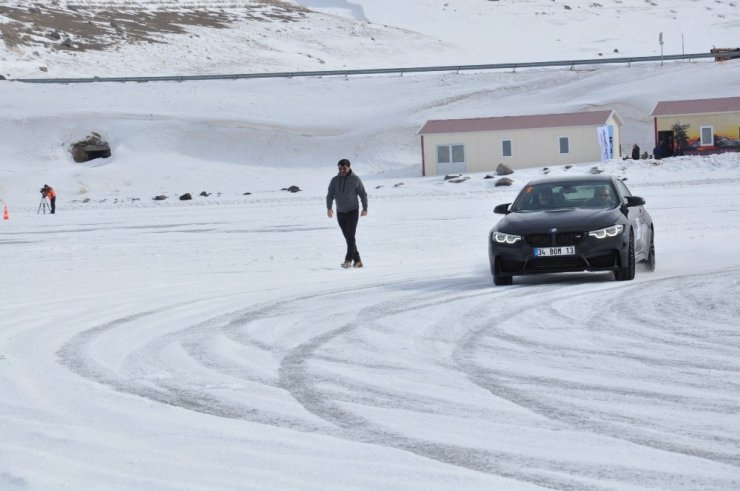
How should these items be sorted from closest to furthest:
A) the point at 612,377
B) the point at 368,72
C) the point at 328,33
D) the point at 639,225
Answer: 1. the point at 612,377
2. the point at 639,225
3. the point at 368,72
4. the point at 328,33

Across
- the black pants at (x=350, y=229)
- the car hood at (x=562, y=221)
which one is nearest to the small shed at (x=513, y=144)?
the black pants at (x=350, y=229)

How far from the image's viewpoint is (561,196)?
54.5 ft

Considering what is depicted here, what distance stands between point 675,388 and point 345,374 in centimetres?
225

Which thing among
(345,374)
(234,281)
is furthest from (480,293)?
(345,374)

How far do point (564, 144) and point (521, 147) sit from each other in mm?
2303

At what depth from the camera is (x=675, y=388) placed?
7719 mm

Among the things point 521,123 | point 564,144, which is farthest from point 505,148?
point 564,144

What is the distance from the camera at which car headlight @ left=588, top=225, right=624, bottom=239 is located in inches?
597

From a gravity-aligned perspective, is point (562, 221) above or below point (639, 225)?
above

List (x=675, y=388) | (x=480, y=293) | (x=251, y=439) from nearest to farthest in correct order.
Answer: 1. (x=251, y=439)
2. (x=675, y=388)
3. (x=480, y=293)

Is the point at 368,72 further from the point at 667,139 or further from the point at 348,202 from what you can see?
the point at 348,202

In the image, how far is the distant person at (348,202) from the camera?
19016mm

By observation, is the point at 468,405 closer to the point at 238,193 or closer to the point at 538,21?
the point at 238,193

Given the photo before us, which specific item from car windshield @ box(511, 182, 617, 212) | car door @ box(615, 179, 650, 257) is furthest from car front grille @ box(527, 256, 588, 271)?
car windshield @ box(511, 182, 617, 212)
